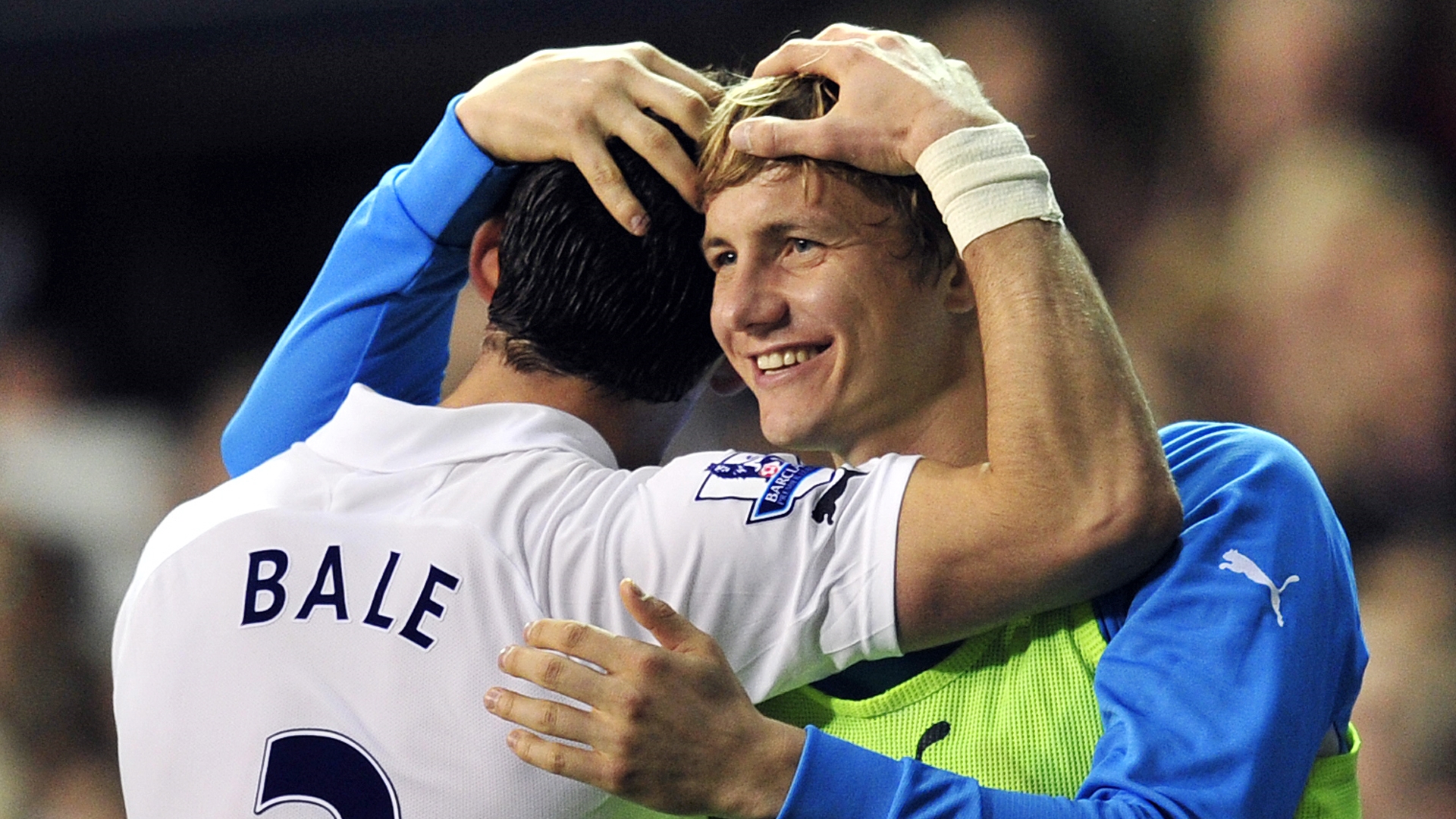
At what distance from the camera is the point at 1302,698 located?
1625 millimetres

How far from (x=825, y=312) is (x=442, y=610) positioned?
0.65m

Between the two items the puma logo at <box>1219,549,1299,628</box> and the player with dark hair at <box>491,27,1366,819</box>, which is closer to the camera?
the player with dark hair at <box>491,27,1366,819</box>

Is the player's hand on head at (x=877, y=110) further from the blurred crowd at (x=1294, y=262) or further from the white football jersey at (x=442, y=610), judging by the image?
the blurred crowd at (x=1294, y=262)

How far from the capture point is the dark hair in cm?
193

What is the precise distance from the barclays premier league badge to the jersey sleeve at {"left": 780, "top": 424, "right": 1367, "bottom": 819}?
260mm

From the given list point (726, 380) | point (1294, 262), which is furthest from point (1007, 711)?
point (1294, 262)

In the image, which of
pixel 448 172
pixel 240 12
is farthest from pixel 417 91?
pixel 448 172

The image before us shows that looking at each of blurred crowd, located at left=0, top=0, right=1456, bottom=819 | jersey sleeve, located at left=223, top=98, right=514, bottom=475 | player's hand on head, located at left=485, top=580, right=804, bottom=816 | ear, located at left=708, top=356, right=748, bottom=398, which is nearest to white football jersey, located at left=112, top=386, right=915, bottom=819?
player's hand on head, located at left=485, top=580, right=804, bottom=816

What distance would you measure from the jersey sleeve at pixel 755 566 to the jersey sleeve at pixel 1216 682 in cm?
13

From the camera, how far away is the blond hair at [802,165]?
6.36 ft

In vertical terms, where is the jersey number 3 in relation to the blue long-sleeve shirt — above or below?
below

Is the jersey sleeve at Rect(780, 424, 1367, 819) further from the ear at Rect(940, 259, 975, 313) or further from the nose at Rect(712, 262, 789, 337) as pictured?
the nose at Rect(712, 262, 789, 337)

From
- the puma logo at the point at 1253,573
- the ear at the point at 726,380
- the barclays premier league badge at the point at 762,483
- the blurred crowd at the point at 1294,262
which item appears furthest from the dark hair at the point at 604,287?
the blurred crowd at the point at 1294,262

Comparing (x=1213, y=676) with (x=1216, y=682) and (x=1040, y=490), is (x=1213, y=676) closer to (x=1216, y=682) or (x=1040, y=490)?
(x=1216, y=682)
